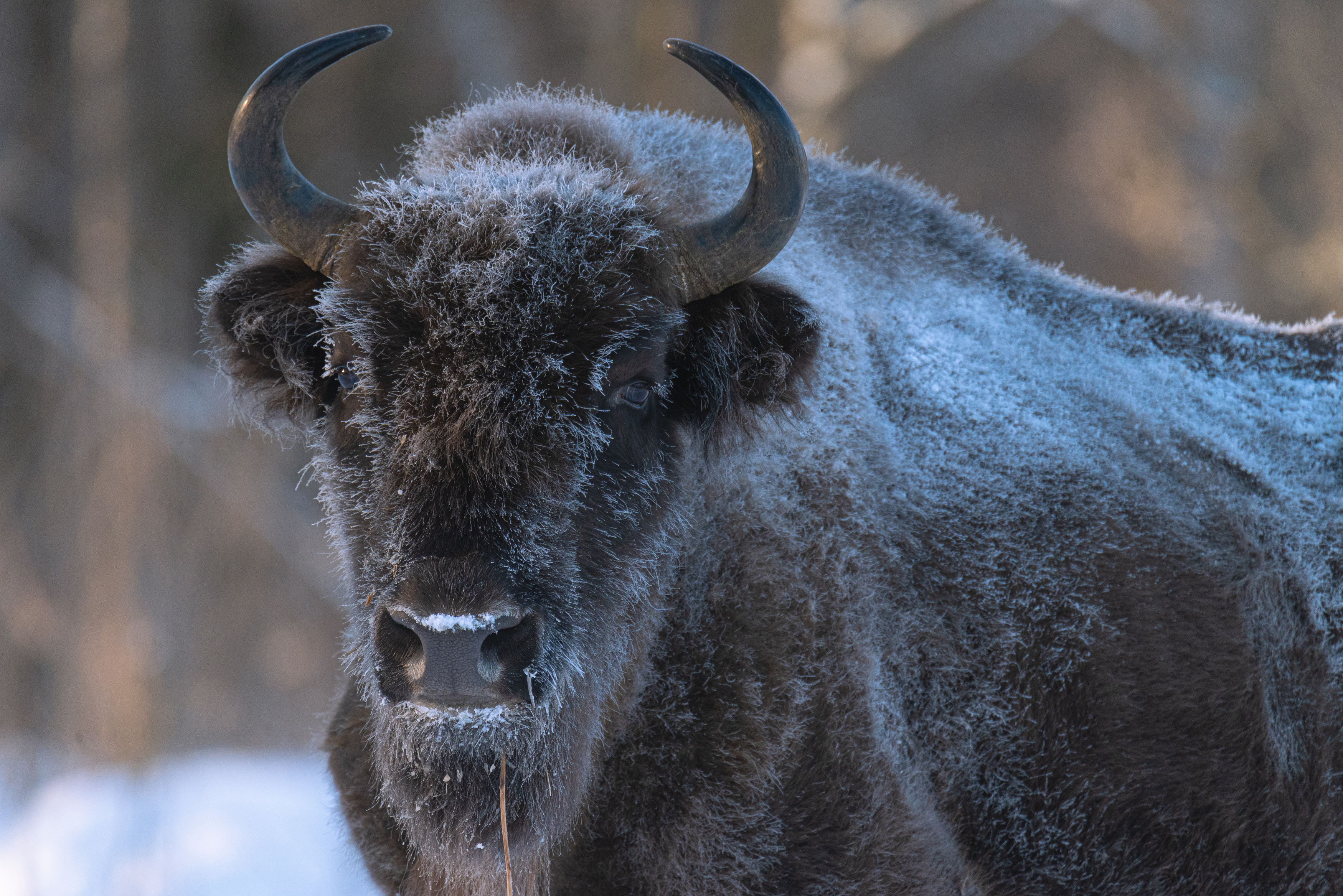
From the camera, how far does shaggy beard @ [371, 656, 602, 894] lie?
102 inches

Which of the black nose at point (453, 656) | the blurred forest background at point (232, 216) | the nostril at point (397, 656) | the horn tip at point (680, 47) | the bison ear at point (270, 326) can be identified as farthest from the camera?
the blurred forest background at point (232, 216)

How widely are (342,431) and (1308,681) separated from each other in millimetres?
3270

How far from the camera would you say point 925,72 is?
21906 millimetres

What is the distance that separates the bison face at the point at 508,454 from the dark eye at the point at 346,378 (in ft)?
0.09

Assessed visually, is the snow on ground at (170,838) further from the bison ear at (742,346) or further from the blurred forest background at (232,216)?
the bison ear at (742,346)

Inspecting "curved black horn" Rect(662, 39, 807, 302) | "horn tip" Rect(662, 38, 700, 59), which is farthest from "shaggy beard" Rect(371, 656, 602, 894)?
"horn tip" Rect(662, 38, 700, 59)

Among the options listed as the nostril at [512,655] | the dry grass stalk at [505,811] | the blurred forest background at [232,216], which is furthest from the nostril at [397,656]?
the blurred forest background at [232,216]

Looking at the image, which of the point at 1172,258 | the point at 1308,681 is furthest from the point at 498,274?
the point at 1172,258

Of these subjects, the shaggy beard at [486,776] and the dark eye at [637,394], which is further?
the dark eye at [637,394]

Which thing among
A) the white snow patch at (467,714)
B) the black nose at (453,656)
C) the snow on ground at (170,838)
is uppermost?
the black nose at (453,656)

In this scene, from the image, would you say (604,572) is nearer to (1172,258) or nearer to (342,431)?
(342,431)

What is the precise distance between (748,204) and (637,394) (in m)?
0.59

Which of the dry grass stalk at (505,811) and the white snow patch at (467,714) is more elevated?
the white snow patch at (467,714)

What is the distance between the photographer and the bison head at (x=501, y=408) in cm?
252
